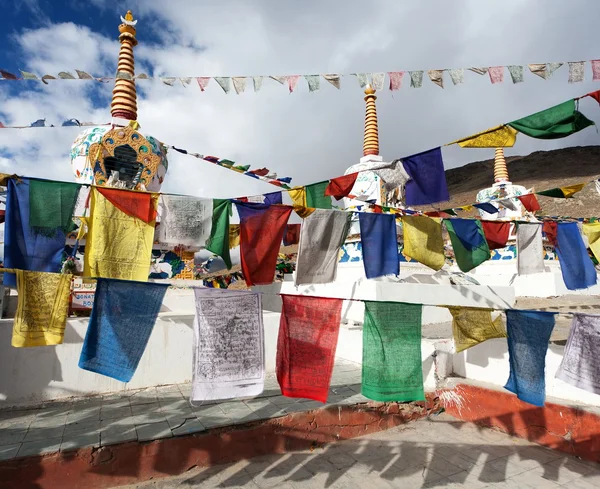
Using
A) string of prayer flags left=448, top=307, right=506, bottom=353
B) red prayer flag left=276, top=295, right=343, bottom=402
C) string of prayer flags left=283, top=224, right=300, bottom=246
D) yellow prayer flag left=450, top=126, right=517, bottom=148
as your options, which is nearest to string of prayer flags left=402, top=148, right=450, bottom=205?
yellow prayer flag left=450, top=126, right=517, bottom=148

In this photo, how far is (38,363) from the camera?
233 inches

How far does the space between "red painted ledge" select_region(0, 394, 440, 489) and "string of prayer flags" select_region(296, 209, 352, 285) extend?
2120mm

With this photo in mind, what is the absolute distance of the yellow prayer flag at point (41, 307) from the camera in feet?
12.4

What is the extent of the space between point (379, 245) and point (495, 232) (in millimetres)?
2610

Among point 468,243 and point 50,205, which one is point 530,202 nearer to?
point 468,243

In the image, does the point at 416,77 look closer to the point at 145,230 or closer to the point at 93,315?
the point at 145,230

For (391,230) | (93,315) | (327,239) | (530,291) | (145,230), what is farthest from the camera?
(530,291)

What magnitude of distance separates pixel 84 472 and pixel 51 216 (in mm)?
2689

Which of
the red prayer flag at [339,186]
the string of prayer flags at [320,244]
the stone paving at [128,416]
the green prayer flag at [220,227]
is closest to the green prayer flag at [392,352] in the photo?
the string of prayer flags at [320,244]

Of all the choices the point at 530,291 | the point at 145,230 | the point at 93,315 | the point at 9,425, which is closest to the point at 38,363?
the point at 9,425

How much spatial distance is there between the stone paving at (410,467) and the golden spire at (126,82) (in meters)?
12.1

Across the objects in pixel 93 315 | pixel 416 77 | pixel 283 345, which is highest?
pixel 416 77

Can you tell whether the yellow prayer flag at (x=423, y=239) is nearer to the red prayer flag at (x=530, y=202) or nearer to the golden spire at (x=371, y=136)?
the red prayer flag at (x=530, y=202)

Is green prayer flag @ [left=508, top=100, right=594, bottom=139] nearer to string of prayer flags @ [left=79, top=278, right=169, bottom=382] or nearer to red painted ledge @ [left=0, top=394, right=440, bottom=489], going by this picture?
string of prayer flags @ [left=79, top=278, right=169, bottom=382]
